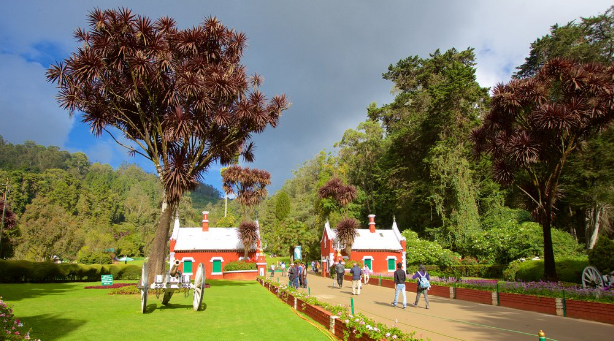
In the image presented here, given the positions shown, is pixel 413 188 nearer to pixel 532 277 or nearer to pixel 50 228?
pixel 532 277

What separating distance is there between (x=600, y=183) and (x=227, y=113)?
1126 inches

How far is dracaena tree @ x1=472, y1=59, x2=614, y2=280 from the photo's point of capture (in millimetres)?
15641

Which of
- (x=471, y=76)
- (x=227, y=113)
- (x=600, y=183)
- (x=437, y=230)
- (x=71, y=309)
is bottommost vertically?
(x=71, y=309)

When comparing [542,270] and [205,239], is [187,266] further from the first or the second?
[542,270]

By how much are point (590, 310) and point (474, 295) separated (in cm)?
544

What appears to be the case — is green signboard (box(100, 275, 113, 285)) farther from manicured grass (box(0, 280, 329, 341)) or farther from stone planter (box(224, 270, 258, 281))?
stone planter (box(224, 270, 258, 281))

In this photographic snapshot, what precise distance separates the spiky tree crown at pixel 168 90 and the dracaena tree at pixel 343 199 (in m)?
16.4

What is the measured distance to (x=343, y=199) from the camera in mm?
42531

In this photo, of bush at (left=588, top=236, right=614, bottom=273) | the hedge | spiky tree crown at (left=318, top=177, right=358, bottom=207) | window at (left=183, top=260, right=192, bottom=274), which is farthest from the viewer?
spiky tree crown at (left=318, top=177, right=358, bottom=207)

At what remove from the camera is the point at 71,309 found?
12.6m

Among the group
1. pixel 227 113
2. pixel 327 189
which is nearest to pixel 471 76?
pixel 327 189

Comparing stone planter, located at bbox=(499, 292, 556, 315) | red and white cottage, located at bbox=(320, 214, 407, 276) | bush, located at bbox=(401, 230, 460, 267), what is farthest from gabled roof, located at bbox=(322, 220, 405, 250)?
stone planter, located at bbox=(499, 292, 556, 315)

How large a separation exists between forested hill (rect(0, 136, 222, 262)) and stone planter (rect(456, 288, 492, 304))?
127 feet

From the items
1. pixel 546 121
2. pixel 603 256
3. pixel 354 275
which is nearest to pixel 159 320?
pixel 354 275
